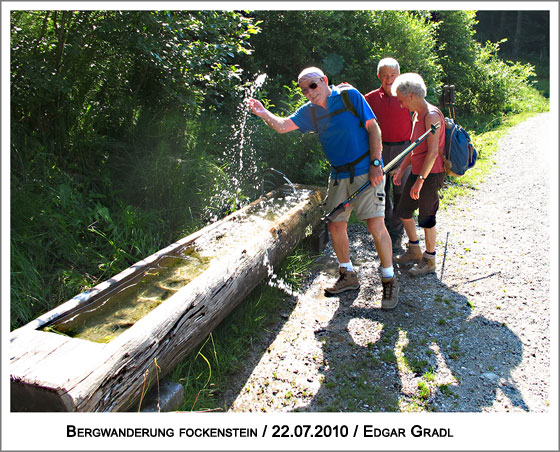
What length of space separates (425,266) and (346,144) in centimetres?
172

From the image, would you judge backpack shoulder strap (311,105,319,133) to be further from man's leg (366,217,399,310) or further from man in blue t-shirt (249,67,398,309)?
man's leg (366,217,399,310)

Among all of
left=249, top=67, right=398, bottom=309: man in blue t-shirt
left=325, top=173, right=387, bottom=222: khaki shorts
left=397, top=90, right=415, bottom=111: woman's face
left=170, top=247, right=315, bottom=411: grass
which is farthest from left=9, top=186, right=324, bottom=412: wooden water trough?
left=397, top=90, right=415, bottom=111: woman's face

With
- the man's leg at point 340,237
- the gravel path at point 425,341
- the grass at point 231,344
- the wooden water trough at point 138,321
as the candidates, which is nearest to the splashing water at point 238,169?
the wooden water trough at point 138,321

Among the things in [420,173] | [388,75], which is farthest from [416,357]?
[388,75]

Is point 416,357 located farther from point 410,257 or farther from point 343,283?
point 410,257

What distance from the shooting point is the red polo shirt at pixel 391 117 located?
4625 mm

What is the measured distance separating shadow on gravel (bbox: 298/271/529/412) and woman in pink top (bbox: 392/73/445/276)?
0.57m

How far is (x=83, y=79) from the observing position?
486 cm

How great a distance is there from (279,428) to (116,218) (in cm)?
299

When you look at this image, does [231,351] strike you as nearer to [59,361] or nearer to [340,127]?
[59,361]

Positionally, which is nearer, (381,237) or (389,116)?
(381,237)

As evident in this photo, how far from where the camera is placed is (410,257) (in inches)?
195

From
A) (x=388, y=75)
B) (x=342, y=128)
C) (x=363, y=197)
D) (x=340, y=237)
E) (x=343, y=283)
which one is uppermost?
(x=388, y=75)

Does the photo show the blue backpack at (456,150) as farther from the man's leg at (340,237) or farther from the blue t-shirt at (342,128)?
the man's leg at (340,237)
